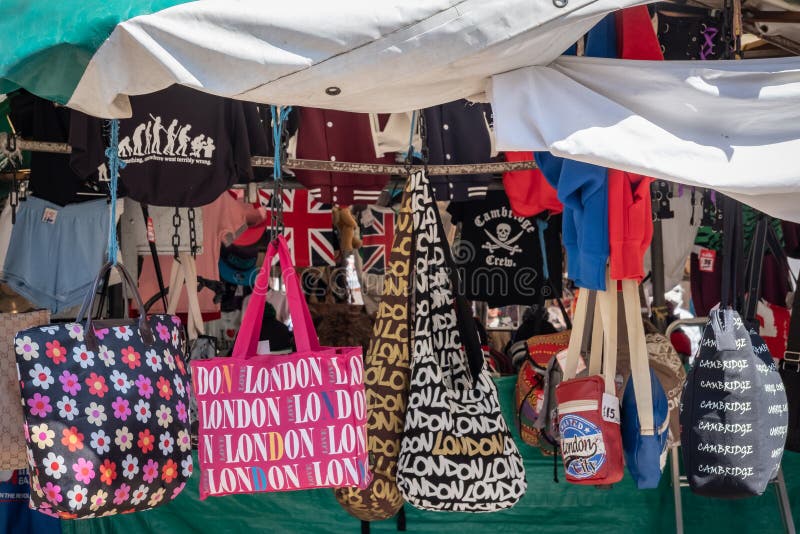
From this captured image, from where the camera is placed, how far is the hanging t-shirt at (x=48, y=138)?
369 cm

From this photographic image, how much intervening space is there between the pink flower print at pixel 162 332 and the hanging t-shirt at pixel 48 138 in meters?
0.99

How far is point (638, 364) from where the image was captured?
10.4 feet

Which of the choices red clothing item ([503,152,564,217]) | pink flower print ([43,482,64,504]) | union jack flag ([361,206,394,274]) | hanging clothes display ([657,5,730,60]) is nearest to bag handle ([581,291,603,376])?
hanging clothes display ([657,5,730,60])

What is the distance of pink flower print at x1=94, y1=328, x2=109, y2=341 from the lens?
267 centimetres

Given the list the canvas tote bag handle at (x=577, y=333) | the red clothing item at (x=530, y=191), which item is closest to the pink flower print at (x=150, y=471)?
the canvas tote bag handle at (x=577, y=333)

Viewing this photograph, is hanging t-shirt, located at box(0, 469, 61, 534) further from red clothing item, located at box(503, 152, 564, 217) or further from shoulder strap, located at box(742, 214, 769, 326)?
shoulder strap, located at box(742, 214, 769, 326)

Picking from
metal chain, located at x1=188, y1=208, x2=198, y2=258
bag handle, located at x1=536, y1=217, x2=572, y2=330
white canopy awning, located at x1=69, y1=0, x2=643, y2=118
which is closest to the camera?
white canopy awning, located at x1=69, y1=0, x2=643, y2=118

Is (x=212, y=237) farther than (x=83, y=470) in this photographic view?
Yes

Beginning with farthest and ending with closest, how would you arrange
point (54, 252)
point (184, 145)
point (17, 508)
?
point (17, 508), point (54, 252), point (184, 145)

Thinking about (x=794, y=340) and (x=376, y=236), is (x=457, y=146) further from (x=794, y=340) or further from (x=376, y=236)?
(x=376, y=236)

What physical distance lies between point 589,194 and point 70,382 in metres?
1.68

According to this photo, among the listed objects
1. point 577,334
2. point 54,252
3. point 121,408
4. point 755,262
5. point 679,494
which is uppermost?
point 54,252

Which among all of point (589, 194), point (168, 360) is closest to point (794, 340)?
point (589, 194)

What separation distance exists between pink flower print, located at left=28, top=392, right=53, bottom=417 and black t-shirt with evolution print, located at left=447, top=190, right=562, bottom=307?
2960 mm
